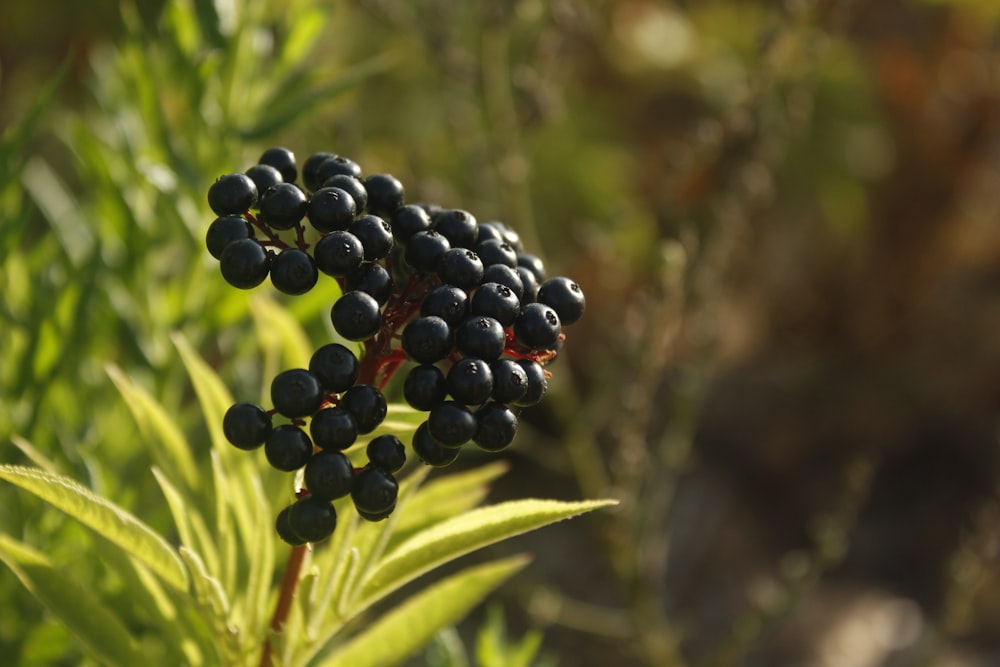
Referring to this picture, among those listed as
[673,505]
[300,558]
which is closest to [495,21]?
[300,558]

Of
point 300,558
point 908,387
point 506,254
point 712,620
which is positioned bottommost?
point 300,558

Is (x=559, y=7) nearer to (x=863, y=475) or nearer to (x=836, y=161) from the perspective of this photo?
(x=863, y=475)

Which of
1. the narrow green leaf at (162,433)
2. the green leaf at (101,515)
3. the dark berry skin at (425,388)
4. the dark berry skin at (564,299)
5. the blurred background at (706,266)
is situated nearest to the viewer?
the green leaf at (101,515)

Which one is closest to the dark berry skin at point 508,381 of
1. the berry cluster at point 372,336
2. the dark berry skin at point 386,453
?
the berry cluster at point 372,336


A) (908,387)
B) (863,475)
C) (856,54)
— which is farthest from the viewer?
(856,54)

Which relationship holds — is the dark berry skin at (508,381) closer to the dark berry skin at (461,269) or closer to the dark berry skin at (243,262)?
the dark berry skin at (461,269)

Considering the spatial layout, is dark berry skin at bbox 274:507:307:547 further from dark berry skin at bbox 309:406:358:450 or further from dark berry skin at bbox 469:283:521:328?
dark berry skin at bbox 469:283:521:328

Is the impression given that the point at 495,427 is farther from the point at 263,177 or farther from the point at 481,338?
the point at 263,177

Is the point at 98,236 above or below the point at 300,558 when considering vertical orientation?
above
